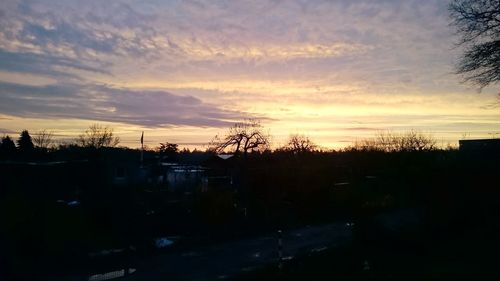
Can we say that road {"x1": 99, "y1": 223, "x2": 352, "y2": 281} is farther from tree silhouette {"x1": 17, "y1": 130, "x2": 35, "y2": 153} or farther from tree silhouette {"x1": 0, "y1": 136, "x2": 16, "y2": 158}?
tree silhouette {"x1": 17, "y1": 130, "x2": 35, "y2": 153}

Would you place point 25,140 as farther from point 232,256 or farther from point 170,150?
point 232,256

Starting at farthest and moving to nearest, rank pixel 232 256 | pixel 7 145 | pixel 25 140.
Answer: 1. pixel 25 140
2. pixel 7 145
3. pixel 232 256

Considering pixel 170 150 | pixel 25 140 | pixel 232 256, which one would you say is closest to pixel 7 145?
pixel 25 140

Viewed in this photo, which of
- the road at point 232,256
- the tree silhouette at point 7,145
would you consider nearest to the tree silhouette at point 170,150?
the tree silhouette at point 7,145

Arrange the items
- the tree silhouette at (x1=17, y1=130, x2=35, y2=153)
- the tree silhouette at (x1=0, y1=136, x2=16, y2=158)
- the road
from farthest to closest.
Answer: the tree silhouette at (x1=17, y1=130, x2=35, y2=153) → the tree silhouette at (x1=0, y1=136, x2=16, y2=158) → the road

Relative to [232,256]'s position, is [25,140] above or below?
above

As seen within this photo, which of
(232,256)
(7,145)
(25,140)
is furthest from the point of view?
(25,140)

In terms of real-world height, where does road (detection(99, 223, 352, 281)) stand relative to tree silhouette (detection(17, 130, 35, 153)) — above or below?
below

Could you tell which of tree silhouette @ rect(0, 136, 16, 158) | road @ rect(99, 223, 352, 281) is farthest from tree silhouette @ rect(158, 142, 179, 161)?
road @ rect(99, 223, 352, 281)

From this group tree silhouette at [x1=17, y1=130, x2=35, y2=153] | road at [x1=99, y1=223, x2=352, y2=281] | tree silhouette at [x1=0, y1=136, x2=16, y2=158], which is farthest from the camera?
tree silhouette at [x1=17, y1=130, x2=35, y2=153]

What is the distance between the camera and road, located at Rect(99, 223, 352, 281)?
45.9ft

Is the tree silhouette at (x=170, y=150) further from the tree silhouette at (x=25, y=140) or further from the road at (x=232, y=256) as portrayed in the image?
the road at (x=232, y=256)

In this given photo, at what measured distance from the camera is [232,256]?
17.0 m

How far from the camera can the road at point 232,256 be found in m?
14.0
